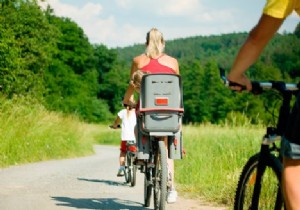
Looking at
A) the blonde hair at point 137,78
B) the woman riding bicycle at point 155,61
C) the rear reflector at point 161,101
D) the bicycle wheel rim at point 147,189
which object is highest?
the woman riding bicycle at point 155,61

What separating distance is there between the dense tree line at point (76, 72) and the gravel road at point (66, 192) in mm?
2062

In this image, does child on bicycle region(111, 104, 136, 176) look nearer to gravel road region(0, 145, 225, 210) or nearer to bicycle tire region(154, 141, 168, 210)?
gravel road region(0, 145, 225, 210)

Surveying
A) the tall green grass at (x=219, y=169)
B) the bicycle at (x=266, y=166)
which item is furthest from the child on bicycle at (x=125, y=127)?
the bicycle at (x=266, y=166)

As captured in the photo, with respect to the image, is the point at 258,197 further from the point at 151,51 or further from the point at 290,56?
the point at 290,56

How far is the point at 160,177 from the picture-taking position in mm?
6566

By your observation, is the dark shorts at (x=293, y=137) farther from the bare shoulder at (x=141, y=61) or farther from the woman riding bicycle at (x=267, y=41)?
the bare shoulder at (x=141, y=61)

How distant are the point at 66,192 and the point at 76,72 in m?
79.4

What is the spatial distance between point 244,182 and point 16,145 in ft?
37.8

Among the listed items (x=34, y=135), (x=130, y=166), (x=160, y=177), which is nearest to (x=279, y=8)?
(x=160, y=177)

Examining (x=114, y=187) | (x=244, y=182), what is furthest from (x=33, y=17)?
(x=244, y=182)

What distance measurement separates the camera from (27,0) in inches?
1420

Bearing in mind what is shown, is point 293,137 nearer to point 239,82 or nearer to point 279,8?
point 239,82

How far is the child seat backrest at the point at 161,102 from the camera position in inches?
263

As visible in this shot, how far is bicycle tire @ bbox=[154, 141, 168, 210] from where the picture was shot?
6.39 meters
